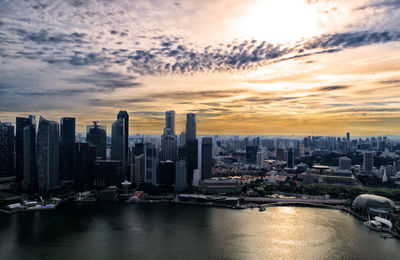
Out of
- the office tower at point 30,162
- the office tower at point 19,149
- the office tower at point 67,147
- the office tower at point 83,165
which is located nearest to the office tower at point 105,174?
the office tower at point 83,165

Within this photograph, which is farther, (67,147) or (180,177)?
(67,147)

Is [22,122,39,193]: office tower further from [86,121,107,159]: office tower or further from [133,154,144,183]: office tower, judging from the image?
[133,154,144,183]: office tower

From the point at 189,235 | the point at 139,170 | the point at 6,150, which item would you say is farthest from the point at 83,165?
the point at 189,235

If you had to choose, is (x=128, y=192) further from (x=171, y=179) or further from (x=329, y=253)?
(x=329, y=253)

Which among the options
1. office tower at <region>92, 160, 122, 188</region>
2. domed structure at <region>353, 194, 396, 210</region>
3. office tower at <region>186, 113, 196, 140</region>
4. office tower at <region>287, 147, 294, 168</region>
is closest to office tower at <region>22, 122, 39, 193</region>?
office tower at <region>92, 160, 122, 188</region>

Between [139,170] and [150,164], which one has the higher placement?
[150,164]

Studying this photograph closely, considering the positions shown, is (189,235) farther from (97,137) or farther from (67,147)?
(97,137)

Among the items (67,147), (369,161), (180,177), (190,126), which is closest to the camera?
(180,177)
